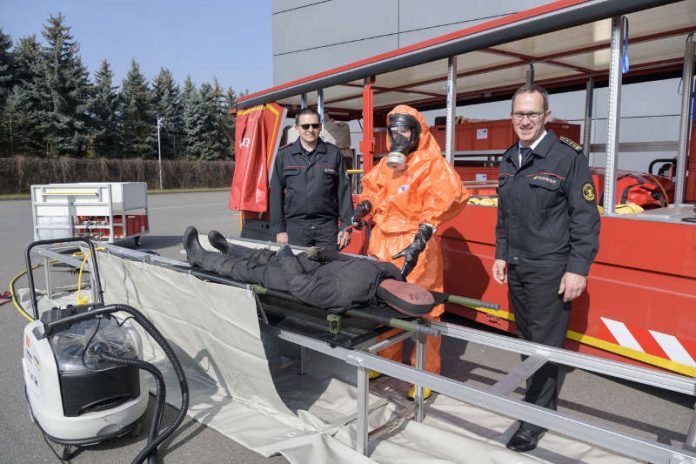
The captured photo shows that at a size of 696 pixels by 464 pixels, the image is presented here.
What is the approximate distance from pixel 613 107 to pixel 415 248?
170cm

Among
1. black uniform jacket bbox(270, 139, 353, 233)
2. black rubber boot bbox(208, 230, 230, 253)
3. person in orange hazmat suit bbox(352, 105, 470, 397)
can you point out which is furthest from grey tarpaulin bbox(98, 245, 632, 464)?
black uniform jacket bbox(270, 139, 353, 233)

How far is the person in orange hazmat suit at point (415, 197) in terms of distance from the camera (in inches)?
126

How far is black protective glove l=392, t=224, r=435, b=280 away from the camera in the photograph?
2.92 m

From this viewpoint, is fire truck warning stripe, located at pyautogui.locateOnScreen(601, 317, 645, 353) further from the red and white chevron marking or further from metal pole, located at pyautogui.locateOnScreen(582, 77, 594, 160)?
metal pole, located at pyautogui.locateOnScreen(582, 77, 594, 160)

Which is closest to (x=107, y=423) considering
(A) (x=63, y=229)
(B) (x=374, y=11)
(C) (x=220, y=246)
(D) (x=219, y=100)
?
(C) (x=220, y=246)

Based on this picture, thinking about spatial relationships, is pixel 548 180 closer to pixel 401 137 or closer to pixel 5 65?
pixel 401 137

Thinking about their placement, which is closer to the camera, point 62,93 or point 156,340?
point 156,340

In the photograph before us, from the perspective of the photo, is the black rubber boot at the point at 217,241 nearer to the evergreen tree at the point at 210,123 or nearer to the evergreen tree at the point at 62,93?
the evergreen tree at the point at 62,93

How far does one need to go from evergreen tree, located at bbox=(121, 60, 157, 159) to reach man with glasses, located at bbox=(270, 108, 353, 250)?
3875 centimetres

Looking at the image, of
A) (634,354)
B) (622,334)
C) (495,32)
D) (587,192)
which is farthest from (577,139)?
(587,192)

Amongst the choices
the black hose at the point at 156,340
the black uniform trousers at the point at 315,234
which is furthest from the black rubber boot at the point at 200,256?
the black uniform trousers at the point at 315,234

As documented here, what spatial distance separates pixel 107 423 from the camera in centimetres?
260

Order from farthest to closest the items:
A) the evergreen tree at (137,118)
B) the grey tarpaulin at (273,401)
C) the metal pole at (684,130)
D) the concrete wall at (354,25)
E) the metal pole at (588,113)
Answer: the evergreen tree at (137,118) → the concrete wall at (354,25) → the metal pole at (588,113) → the metal pole at (684,130) → the grey tarpaulin at (273,401)

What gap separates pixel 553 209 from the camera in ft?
8.68
